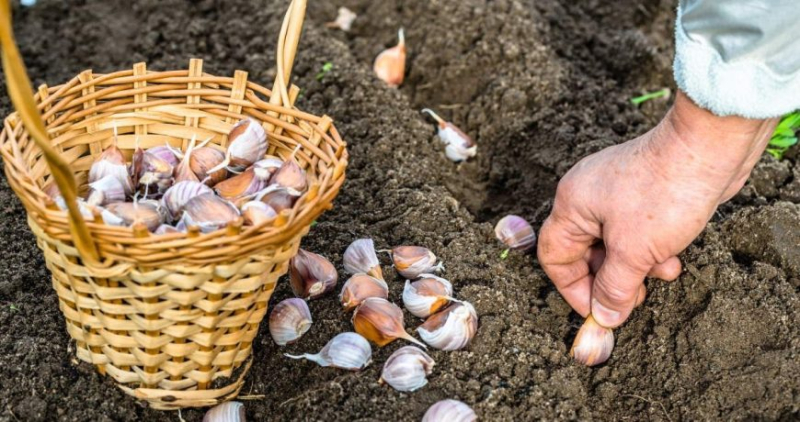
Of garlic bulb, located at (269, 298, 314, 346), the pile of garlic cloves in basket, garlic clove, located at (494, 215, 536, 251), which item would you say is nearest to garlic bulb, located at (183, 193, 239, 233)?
the pile of garlic cloves in basket

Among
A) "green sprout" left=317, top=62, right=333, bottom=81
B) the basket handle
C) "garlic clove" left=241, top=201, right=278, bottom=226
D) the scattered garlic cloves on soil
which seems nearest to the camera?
the basket handle

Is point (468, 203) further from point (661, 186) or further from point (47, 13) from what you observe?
point (47, 13)

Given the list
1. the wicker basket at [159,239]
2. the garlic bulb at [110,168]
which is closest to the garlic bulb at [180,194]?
the garlic bulb at [110,168]

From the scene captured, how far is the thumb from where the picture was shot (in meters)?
2.01

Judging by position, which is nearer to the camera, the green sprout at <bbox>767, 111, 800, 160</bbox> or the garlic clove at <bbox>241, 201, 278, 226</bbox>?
the garlic clove at <bbox>241, 201, 278, 226</bbox>

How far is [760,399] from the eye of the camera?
209 cm

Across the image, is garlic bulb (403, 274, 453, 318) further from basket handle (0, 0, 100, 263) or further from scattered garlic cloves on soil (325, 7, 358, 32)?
scattered garlic cloves on soil (325, 7, 358, 32)

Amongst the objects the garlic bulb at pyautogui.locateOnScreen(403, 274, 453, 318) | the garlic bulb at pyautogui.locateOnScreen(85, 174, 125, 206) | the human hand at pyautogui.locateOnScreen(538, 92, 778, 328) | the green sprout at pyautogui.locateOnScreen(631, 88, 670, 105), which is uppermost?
the garlic bulb at pyautogui.locateOnScreen(85, 174, 125, 206)

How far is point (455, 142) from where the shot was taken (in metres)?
2.82

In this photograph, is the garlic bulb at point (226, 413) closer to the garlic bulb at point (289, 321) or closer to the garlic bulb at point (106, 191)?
the garlic bulb at point (289, 321)

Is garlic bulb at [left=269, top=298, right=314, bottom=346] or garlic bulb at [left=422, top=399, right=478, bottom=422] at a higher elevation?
garlic bulb at [left=269, top=298, right=314, bottom=346]

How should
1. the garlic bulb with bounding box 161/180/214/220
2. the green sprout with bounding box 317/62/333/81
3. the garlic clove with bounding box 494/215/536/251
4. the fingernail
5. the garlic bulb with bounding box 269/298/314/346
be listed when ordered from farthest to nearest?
the green sprout with bounding box 317/62/333/81, the garlic clove with bounding box 494/215/536/251, the fingernail, the garlic bulb with bounding box 269/298/314/346, the garlic bulb with bounding box 161/180/214/220

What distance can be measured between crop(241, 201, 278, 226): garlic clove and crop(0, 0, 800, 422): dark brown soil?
17.8 inches

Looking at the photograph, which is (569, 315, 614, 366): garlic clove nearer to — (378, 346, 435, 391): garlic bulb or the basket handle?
(378, 346, 435, 391): garlic bulb
